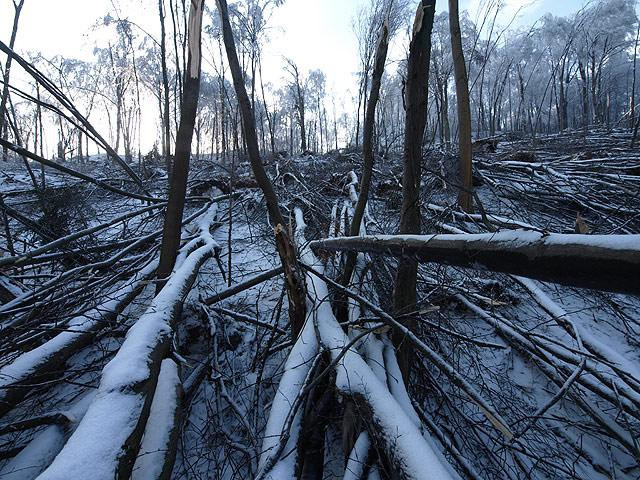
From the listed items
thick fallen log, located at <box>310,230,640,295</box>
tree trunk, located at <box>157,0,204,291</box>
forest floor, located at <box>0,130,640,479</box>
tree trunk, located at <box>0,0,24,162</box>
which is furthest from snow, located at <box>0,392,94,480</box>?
thick fallen log, located at <box>310,230,640,295</box>

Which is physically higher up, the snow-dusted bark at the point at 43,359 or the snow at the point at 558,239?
the snow at the point at 558,239

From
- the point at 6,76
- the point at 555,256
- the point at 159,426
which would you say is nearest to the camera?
the point at 555,256

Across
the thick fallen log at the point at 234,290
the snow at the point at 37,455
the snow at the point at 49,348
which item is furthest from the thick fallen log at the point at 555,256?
the snow at the point at 49,348

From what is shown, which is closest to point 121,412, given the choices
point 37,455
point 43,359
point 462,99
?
point 37,455

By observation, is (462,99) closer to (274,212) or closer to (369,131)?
(369,131)

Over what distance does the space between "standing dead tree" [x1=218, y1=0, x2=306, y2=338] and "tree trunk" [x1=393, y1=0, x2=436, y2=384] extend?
1.85 feet

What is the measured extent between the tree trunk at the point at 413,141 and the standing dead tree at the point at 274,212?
56 centimetres

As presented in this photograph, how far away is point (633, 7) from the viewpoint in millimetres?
22844

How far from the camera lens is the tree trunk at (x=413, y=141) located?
167 cm

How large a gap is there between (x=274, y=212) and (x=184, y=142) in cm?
77

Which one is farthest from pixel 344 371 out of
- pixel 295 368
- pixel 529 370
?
pixel 529 370

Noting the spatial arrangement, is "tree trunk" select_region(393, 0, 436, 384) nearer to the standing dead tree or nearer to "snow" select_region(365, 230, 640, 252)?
the standing dead tree

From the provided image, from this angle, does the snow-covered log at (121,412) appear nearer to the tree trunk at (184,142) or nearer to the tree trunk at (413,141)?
the tree trunk at (184,142)

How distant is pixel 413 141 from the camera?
Answer: 5.69 ft
